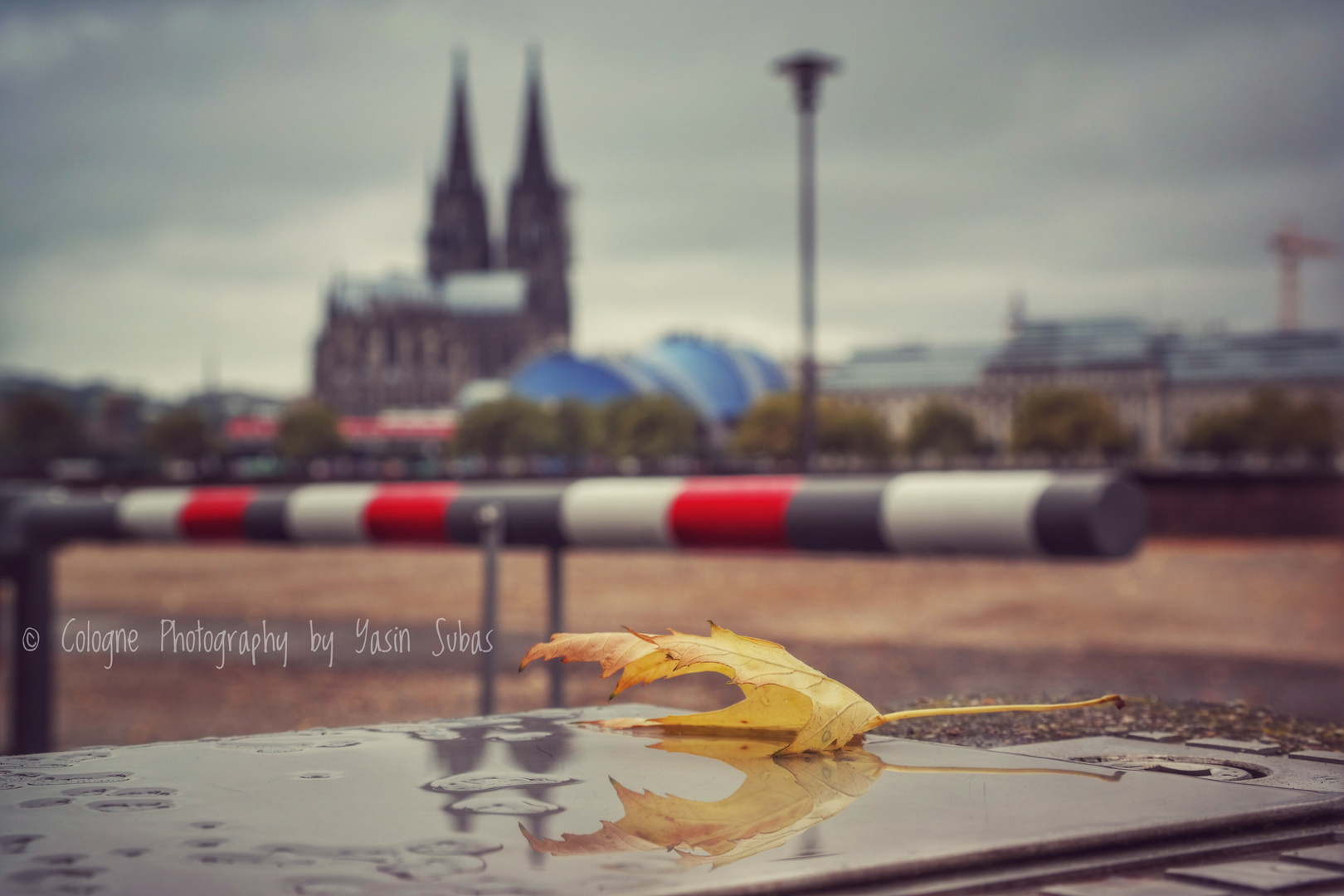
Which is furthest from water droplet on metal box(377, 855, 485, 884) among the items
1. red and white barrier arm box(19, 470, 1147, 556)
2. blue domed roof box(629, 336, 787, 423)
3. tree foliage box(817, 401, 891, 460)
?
blue domed roof box(629, 336, 787, 423)

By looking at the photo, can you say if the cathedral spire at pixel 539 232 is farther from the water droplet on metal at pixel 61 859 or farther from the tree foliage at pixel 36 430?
the water droplet on metal at pixel 61 859

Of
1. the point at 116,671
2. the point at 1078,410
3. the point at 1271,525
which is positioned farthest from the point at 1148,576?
the point at 1078,410

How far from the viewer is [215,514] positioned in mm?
4195

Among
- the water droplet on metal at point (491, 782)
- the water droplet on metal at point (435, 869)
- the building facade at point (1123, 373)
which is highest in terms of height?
the building facade at point (1123, 373)

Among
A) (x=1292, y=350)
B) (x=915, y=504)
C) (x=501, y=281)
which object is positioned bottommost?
(x=915, y=504)

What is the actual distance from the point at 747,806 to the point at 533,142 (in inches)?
4193

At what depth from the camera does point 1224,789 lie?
Result: 34.1 inches

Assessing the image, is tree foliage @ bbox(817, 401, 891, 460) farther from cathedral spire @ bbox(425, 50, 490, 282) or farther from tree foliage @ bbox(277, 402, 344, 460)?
cathedral spire @ bbox(425, 50, 490, 282)

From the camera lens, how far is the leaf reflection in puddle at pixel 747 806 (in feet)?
2.33

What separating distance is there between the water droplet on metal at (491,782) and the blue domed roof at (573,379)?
93487 millimetres

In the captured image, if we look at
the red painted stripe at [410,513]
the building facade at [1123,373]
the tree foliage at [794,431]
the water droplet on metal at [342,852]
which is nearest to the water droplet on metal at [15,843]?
the water droplet on metal at [342,852]

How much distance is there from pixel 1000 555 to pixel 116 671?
5795mm

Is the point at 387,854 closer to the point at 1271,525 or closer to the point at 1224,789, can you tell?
the point at 1224,789

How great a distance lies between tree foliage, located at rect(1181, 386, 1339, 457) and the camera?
73562 millimetres
